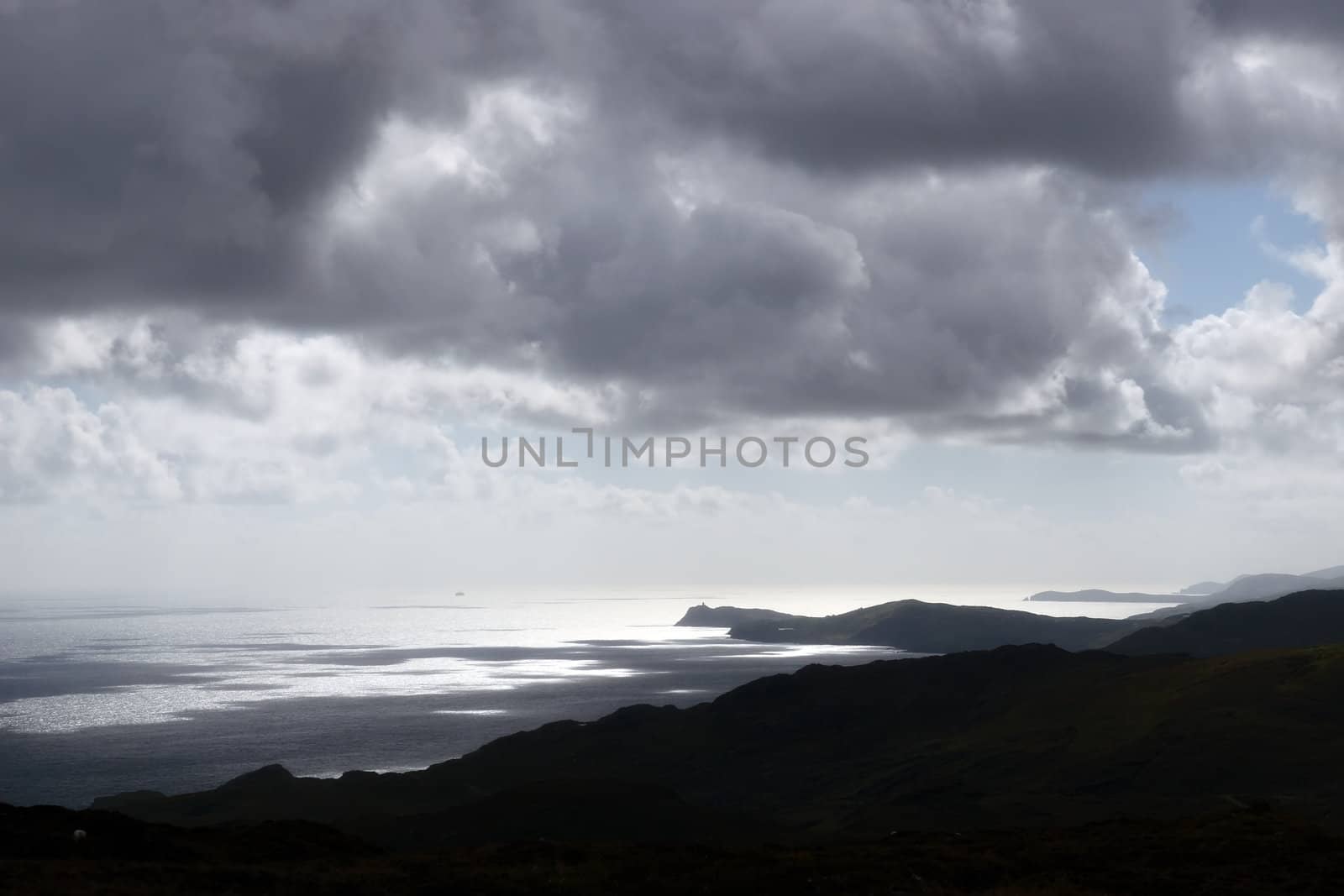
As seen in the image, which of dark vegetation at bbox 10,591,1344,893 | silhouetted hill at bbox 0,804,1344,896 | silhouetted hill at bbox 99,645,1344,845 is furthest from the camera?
silhouetted hill at bbox 99,645,1344,845

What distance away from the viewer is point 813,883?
5512 centimetres

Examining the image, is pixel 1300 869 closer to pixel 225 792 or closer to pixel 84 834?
pixel 84 834

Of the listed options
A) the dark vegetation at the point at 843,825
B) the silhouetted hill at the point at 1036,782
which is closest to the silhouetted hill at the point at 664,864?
the dark vegetation at the point at 843,825

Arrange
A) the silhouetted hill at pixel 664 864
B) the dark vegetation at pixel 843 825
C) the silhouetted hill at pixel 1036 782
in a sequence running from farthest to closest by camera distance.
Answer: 1. the silhouetted hill at pixel 1036 782
2. the dark vegetation at pixel 843 825
3. the silhouetted hill at pixel 664 864

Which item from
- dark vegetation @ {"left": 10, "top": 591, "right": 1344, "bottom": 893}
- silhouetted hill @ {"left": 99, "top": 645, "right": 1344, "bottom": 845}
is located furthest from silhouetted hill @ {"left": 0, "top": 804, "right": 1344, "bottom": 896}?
silhouetted hill @ {"left": 99, "top": 645, "right": 1344, "bottom": 845}

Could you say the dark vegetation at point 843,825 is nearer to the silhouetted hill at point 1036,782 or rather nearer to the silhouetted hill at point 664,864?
the silhouetted hill at point 664,864

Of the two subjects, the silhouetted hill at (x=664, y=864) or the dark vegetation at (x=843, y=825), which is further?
the dark vegetation at (x=843, y=825)

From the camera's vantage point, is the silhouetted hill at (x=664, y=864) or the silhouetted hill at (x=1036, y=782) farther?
the silhouetted hill at (x=1036, y=782)

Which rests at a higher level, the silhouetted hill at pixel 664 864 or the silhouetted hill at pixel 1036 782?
the silhouetted hill at pixel 664 864

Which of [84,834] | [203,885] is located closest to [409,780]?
[84,834]

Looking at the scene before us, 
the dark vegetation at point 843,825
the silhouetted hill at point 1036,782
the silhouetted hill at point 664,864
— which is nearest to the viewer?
the silhouetted hill at point 664,864

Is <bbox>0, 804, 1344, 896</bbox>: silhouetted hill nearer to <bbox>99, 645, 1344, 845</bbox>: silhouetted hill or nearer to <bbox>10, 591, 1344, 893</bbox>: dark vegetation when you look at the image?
<bbox>10, 591, 1344, 893</bbox>: dark vegetation

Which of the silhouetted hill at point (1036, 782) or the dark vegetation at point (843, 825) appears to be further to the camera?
the silhouetted hill at point (1036, 782)

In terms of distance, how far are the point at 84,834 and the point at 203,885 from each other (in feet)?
51.7
